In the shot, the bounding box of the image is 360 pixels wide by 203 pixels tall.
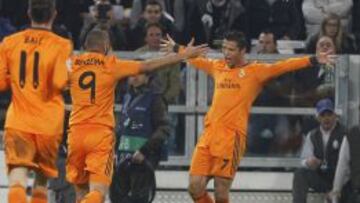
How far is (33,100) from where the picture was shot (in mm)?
13359

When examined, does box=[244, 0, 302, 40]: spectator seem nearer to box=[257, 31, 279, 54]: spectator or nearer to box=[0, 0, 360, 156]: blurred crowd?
box=[0, 0, 360, 156]: blurred crowd

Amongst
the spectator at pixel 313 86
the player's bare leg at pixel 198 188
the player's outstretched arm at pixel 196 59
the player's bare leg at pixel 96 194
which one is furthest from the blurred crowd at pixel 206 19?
the player's bare leg at pixel 96 194

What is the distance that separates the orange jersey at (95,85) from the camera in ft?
49.4

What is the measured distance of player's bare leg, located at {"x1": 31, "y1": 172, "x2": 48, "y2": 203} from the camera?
44.4ft

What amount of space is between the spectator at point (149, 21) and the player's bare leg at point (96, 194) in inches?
170

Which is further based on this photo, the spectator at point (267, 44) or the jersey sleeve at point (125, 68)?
the spectator at point (267, 44)

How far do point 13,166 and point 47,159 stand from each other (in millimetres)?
320

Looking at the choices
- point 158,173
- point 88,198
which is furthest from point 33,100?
point 158,173

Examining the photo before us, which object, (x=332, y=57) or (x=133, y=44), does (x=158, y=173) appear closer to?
(x=133, y=44)

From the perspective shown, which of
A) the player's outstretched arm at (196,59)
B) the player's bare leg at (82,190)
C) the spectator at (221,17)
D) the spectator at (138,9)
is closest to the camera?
the player's bare leg at (82,190)

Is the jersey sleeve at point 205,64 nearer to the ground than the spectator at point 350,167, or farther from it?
farther from it

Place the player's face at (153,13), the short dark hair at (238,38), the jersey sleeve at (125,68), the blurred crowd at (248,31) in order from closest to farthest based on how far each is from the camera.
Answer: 1. the jersey sleeve at (125,68)
2. the short dark hair at (238,38)
3. the blurred crowd at (248,31)
4. the player's face at (153,13)

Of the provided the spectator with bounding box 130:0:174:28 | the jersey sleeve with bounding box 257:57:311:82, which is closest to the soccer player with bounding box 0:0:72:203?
the jersey sleeve with bounding box 257:57:311:82

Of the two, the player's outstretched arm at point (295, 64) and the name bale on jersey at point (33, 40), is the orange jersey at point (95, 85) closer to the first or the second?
the name bale on jersey at point (33, 40)
